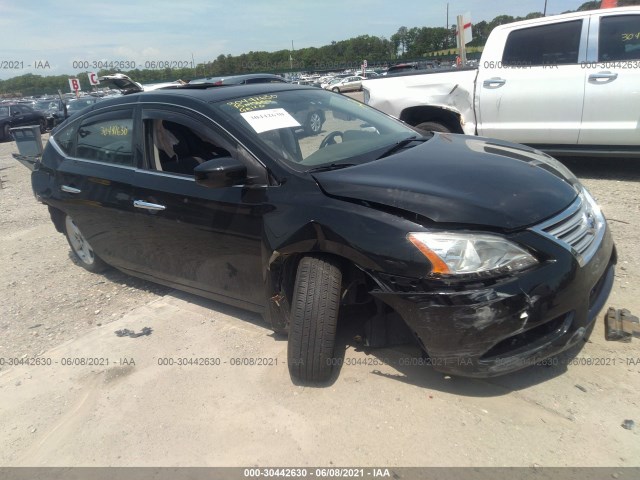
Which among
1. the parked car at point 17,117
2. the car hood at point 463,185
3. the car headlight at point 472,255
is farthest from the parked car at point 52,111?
the car headlight at point 472,255

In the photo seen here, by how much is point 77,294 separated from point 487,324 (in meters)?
3.79

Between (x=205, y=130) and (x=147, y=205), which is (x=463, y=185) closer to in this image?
(x=205, y=130)

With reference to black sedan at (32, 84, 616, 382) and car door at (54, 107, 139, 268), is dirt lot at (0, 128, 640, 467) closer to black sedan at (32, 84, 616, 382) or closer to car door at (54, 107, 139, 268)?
black sedan at (32, 84, 616, 382)

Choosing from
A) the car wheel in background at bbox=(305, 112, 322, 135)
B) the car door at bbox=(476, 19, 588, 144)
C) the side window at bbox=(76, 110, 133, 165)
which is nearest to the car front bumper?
the car wheel in background at bbox=(305, 112, 322, 135)

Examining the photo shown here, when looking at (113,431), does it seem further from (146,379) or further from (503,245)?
(503,245)

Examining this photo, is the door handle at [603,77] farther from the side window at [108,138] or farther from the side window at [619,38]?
the side window at [108,138]

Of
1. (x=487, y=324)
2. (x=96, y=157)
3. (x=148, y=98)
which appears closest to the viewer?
(x=487, y=324)

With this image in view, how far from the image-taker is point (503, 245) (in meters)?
2.33

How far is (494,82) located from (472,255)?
15.3ft

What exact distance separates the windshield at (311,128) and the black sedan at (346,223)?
17mm

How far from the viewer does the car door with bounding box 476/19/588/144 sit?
579cm

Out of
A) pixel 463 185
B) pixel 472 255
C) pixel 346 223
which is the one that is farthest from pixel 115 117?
pixel 472 255

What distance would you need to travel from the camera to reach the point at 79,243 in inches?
193
